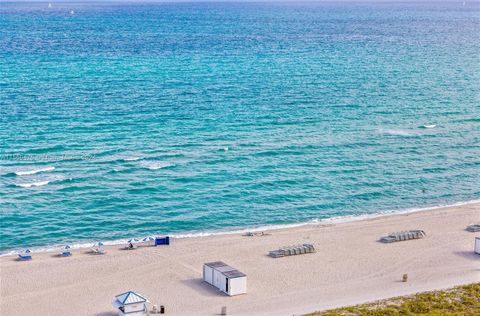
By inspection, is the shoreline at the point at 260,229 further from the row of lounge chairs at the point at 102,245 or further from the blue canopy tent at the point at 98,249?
the row of lounge chairs at the point at 102,245

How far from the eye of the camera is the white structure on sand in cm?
4741

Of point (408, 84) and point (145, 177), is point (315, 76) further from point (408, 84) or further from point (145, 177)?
point (145, 177)

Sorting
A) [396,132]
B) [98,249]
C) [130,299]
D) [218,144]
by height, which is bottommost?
[98,249]

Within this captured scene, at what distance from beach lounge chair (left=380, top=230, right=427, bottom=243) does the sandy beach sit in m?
0.68

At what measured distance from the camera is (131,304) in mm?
47500

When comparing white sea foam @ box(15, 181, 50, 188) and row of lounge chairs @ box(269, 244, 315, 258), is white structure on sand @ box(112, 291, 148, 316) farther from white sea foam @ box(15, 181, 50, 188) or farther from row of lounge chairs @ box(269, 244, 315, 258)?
white sea foam @ box(15, 181, 50, 188)

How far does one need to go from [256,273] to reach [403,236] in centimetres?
1534

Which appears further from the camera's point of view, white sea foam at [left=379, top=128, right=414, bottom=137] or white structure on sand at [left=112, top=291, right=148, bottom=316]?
white sea foam at [left=379, top=128, right=414, bottom=137]

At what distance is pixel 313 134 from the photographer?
95688mm

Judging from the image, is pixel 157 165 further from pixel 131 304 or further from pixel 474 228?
pixel 131 304

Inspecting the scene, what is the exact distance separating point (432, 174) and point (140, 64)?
3048 inches

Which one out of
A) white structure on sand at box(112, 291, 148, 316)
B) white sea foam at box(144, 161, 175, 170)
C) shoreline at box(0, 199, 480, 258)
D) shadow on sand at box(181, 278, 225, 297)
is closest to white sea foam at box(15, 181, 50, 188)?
white sea foam at box(144, 161, 175, 170)

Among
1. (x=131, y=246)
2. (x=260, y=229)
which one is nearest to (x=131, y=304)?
(x=131, y=246)

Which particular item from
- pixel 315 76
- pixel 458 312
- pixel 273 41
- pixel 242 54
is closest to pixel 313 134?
pixel 315 76
